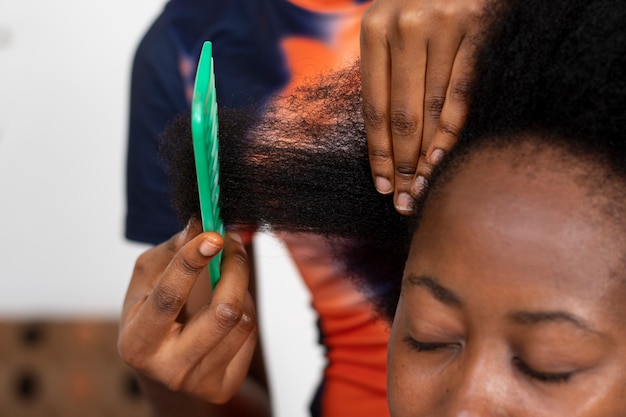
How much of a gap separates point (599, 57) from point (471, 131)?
0.11 m

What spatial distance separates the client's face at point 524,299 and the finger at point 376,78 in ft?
0.22

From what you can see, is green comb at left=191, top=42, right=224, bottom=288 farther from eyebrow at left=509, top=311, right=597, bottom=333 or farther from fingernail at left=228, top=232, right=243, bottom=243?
eyebrow at left=509, top=311, right=597, bottom=333

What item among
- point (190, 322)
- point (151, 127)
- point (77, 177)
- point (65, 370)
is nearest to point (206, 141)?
point (190, 322)

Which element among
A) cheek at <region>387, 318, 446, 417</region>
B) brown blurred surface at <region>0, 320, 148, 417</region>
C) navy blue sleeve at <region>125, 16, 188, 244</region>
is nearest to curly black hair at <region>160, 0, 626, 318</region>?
cheek at <region>387, 318, 446, 417</region>

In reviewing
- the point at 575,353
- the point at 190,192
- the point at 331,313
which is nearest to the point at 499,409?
the point at 575,353

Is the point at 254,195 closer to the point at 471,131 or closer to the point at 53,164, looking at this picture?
the point at 471,131

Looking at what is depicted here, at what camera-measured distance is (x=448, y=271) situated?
0.62m

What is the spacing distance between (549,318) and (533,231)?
2.3 inches

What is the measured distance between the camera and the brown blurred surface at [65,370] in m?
1.51

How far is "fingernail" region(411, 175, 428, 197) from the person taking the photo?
670 millimetres

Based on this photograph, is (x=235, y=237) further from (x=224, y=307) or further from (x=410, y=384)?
(x=410, y=384)

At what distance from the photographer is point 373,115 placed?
2.14 ft

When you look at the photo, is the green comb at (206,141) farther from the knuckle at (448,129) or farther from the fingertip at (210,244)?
the knuckle at (448,129)

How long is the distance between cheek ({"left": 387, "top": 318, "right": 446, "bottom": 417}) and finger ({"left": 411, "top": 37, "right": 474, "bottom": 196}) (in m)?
0.15
